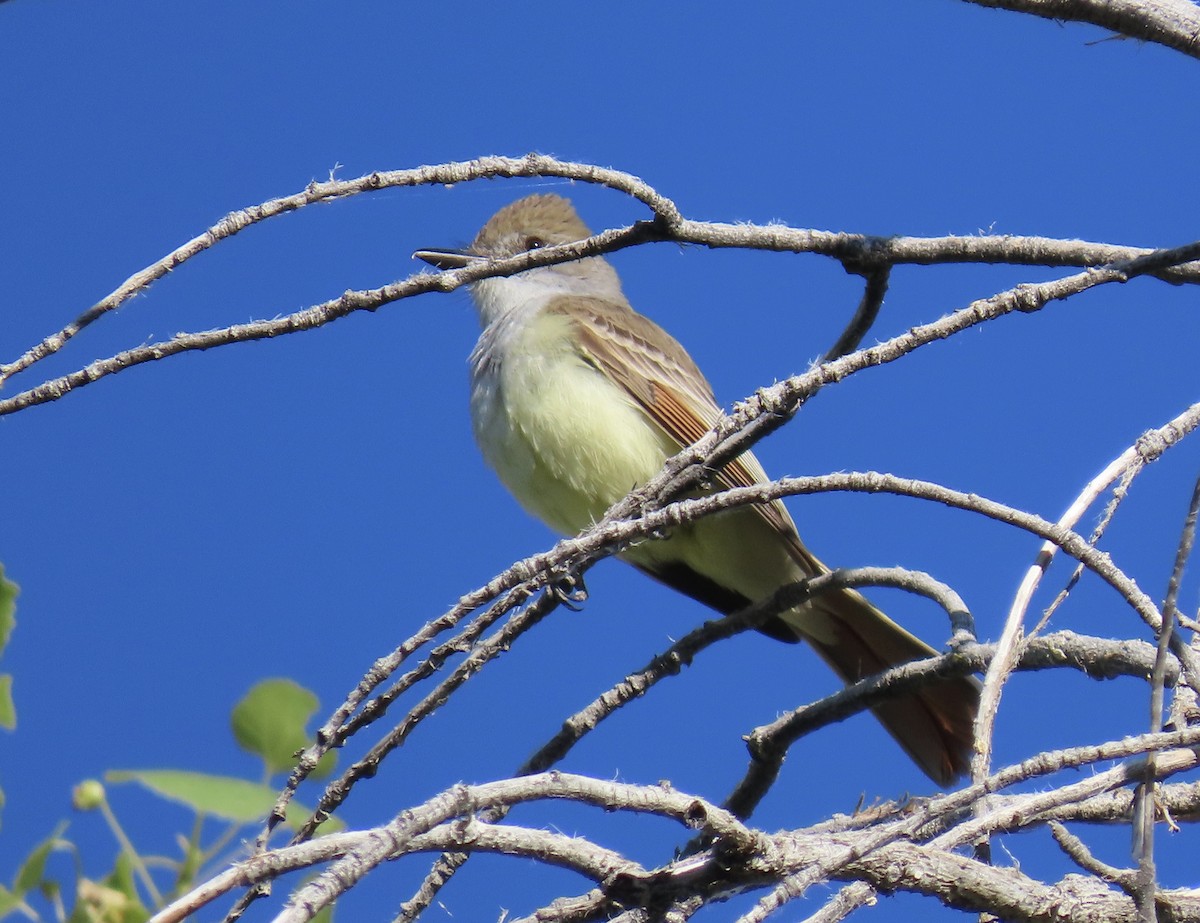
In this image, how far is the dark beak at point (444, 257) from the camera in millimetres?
5797

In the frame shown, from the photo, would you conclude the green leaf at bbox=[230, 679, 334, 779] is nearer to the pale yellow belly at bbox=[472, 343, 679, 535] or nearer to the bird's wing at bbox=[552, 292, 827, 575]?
the pale yellow belly at bbox=[472, 343, 679, 535]

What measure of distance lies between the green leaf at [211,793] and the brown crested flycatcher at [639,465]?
267 centimetres

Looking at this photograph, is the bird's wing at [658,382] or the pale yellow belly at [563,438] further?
the bird's wing at [658,382]

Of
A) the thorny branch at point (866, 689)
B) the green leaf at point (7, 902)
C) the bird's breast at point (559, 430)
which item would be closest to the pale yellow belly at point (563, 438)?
the bird's breast at point (559, 430)

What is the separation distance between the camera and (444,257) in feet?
19.2

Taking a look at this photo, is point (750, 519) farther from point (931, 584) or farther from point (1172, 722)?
point (1172, 722)

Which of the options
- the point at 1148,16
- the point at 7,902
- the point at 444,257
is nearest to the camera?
the point at 7,902

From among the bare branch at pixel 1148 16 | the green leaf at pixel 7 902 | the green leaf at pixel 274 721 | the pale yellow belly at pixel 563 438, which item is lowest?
the green leaf at pixel 7 902

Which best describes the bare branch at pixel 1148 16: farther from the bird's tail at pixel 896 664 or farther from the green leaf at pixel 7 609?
the bird's tail at pixel 896 664

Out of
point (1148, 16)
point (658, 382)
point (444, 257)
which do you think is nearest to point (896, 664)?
point (658, 382)

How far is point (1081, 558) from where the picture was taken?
1985mm

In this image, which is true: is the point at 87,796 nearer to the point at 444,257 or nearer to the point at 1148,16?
the point at 1148,16

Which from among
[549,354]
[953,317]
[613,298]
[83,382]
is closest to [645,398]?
[549,354]

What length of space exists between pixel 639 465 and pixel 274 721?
2760 mm
